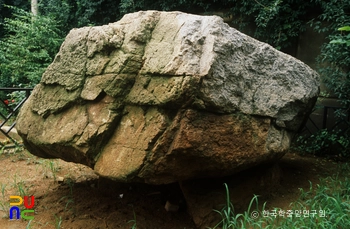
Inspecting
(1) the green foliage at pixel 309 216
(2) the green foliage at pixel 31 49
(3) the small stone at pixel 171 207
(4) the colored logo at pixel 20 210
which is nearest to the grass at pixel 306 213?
(1) the green foliage at pixel 309 216

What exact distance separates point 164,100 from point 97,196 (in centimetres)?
159

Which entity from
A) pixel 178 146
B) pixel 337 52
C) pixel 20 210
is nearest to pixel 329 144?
pixel 337 52

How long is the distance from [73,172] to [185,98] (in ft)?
8.16

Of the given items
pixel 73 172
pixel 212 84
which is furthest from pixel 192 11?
pixel 212 84

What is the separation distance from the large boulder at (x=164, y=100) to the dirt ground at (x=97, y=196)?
545 mm

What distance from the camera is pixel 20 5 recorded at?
10.4 metres

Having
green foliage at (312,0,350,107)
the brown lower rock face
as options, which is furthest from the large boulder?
green foliage at (312,0,350,107)

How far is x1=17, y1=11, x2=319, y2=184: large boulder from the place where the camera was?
2215 millimetres

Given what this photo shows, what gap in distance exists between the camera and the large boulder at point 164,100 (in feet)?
7.27

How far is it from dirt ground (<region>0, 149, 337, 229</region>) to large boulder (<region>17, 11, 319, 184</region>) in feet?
1.79

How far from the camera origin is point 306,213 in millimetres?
2520

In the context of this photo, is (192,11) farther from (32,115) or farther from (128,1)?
(32,115)

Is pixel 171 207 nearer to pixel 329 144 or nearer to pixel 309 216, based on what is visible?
pixel 309 216

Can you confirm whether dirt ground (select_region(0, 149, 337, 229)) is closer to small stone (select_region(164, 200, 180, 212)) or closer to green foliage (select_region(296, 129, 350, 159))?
small stone (select_region(164, 200, 180, 212))
